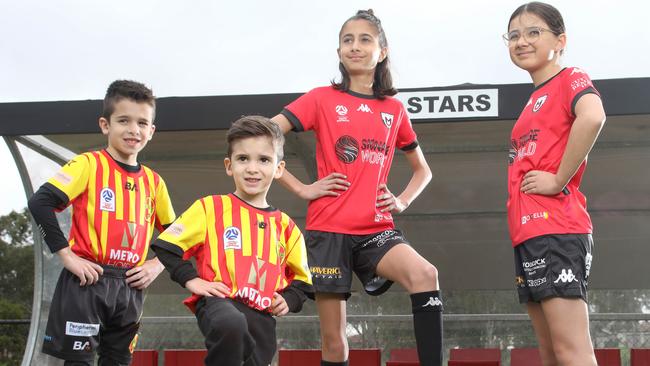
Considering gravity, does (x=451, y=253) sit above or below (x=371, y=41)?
below

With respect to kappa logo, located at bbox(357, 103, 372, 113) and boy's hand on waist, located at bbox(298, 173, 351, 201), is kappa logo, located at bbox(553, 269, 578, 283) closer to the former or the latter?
boy's hand on waist, located at bbox(298, 173, 351, 201)

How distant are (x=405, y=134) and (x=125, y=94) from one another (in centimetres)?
154

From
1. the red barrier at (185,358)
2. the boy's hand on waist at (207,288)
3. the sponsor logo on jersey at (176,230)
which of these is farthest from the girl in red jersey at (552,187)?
the red barrier at (185,358)

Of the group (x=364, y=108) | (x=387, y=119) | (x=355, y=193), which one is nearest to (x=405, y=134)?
(x=387, y=119)

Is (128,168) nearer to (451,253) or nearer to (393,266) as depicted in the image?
(393,266)

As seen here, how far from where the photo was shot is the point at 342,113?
14.8 feet

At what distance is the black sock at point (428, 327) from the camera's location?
13.1ft

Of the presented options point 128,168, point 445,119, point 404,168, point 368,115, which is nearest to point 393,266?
point 368,115

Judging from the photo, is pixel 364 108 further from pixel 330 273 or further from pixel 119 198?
pixel 119 198

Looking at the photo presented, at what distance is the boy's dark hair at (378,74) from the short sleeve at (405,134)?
149mm

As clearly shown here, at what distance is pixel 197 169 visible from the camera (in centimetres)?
764

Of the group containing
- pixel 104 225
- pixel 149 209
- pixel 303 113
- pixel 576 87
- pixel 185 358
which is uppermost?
pixel 303 113

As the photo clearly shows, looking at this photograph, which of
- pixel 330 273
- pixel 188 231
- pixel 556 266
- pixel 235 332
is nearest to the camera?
pixel 235 332

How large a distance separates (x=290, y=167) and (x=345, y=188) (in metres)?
3.25
